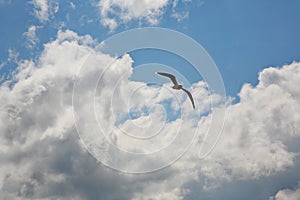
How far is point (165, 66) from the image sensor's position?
5881 cm

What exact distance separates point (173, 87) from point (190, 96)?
9.16 ft

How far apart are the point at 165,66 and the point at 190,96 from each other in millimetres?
4842

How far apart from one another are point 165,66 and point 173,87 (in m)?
3.53

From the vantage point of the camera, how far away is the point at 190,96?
2287 inches

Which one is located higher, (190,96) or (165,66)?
(165,66)

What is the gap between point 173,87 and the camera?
56656mm
